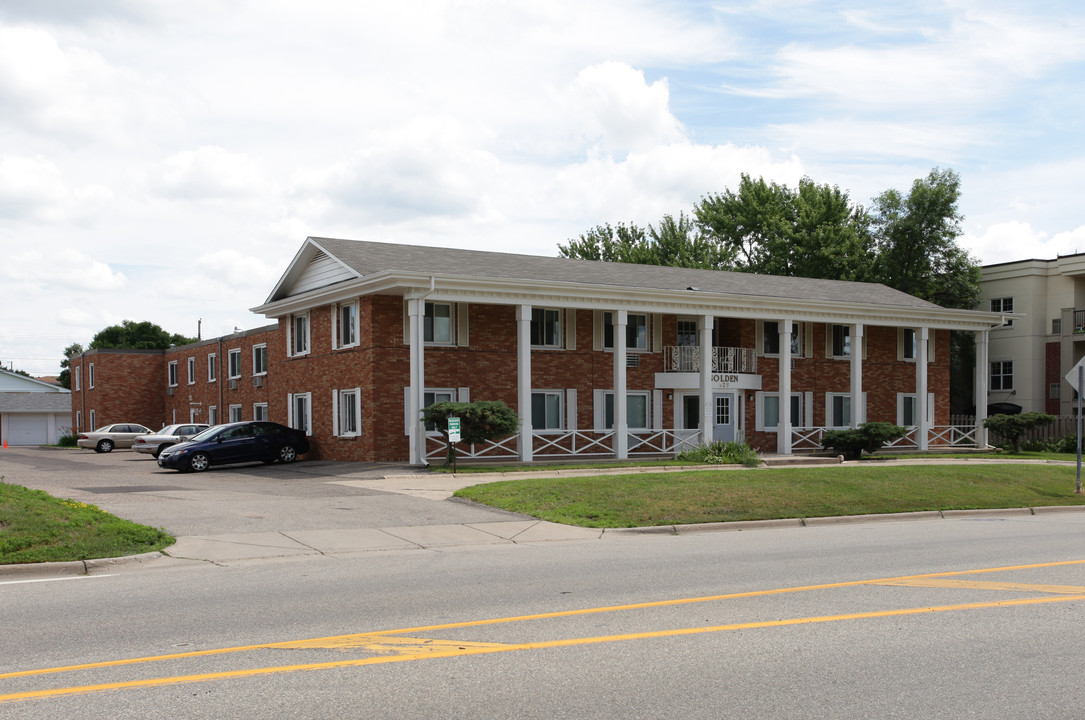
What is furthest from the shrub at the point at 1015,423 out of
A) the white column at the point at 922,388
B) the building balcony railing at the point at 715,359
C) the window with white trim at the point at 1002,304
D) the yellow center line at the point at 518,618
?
the yellow center line at the point at 518,618

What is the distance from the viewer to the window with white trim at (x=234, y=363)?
132 feet

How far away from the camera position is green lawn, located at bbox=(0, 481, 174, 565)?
1146cm

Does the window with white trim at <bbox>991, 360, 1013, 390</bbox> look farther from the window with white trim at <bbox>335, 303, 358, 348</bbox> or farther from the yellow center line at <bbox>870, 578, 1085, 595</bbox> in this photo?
the yellow center line at <bbox>870, 578, 1085, 595</bbox>

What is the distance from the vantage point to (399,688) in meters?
6.25

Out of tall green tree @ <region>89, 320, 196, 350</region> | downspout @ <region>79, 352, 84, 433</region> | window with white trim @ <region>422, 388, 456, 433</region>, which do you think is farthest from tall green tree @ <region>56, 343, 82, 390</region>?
window with white trim @ <region>422, 388, 456, 433</region>

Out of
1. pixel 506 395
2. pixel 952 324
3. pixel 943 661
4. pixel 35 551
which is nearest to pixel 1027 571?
pixel 943 661

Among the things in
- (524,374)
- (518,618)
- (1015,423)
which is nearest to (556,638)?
(518,618)

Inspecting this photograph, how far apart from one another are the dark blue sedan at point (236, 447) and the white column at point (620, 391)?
391 inches

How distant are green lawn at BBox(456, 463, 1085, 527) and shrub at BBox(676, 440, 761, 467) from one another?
15.2 ft

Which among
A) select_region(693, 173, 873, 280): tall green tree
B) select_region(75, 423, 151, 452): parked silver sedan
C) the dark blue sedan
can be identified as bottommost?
select_region(75, 423, 151, 452): parked silver sedan

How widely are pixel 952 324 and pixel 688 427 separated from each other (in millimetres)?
11349

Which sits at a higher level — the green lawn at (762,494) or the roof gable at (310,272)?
the roof gable at (310,272)

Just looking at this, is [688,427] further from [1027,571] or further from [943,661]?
[943,661]

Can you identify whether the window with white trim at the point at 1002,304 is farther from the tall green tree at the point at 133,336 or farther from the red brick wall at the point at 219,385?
the tall green tree at the point at 133,336
